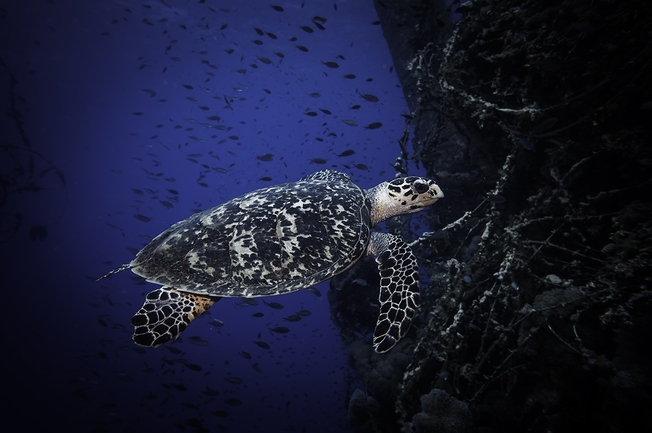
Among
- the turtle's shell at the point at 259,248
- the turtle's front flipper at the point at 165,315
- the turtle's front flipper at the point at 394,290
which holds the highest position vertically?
the turtle's shell at the point at 259,248

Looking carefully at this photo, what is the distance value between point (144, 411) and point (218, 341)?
18.9 meters

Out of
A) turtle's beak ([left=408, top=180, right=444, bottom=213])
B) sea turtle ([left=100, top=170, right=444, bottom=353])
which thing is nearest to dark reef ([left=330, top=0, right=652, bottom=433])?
turtle's beak ([left=408, top=180, right=444, bottom=213])

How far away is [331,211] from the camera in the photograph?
406 centimetres

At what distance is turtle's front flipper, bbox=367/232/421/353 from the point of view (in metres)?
3.11

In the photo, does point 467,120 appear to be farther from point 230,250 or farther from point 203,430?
point 203,430

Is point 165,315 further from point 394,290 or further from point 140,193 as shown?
point 140,193

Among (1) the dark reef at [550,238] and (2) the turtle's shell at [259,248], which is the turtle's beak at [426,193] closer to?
(1) the dark reef at [550,238]

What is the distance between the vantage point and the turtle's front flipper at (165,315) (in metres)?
3.17

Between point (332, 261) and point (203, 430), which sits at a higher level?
point (332, 261)

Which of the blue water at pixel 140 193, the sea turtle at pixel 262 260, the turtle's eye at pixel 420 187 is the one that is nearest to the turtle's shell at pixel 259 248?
the sea turtle at pixel 262 260

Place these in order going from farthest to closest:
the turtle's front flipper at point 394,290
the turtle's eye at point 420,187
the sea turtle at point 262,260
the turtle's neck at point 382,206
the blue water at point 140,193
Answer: the blue water at point 140,193, the turtle's neck at point 382,206, the turtle's eye at point 420,187, the sea turtle at point 262,260, the turtle's front flipper at point 394,290

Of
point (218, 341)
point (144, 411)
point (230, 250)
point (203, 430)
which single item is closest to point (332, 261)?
point (230, 250)

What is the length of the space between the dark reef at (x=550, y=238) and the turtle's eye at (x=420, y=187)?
2.94 ft

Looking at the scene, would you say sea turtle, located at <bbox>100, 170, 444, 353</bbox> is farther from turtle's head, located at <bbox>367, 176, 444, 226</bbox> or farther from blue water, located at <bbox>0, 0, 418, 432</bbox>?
blue water, located at <bbox>0, 0, 418, 432</bbox>
